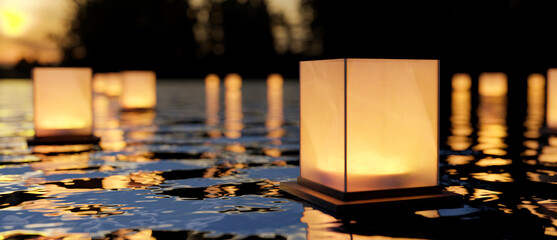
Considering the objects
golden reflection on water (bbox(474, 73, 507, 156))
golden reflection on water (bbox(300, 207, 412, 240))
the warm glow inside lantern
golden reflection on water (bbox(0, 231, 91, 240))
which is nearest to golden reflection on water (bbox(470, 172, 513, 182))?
golden reflection on water (bbox(474, 73, 507, 156))

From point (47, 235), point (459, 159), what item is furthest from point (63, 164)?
point (459, 159)

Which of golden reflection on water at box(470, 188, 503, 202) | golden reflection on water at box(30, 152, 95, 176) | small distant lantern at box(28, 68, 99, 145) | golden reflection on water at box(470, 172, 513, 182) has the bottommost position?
Result: golden reflection on water at box(470, 188, 503, 202)

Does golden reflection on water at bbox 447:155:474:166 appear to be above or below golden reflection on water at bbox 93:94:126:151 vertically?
below

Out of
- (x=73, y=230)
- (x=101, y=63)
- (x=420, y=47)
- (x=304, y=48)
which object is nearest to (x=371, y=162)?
(x=73, y=230)

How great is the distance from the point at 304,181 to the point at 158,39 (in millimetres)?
82301

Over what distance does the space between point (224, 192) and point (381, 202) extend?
1657 mm

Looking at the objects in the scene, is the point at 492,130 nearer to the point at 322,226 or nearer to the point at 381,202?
the point at 381,202

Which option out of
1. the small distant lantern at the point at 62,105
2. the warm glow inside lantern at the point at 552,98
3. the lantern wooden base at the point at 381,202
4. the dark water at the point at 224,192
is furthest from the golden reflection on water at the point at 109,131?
the warm glow inside lantern at the point at 552,98

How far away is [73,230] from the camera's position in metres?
5.01

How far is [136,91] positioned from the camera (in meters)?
22.0

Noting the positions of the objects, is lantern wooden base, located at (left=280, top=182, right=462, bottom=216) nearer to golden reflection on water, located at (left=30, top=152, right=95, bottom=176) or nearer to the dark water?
the dark water

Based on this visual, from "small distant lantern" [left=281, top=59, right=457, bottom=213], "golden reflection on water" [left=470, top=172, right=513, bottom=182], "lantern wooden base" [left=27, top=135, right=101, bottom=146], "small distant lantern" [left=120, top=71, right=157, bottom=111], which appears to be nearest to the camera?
"small distant lantern" [left=281, top=59, right=457, bottom=213]

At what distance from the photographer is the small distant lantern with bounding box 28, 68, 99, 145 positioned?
1135cm

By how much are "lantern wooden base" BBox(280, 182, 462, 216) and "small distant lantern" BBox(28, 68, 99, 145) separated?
255 inches
